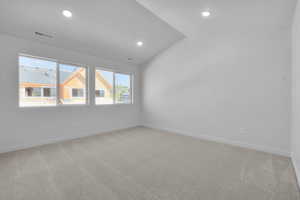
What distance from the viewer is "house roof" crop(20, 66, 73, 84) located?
3137mm

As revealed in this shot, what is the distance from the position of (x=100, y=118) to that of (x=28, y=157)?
2.00m

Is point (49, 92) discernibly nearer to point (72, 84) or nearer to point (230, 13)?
point (72, 84)

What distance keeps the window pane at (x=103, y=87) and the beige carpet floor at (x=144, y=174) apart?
1.80 meters

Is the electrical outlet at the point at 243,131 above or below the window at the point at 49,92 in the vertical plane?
below

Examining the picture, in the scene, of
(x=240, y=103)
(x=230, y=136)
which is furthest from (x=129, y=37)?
(x=230, y=136)

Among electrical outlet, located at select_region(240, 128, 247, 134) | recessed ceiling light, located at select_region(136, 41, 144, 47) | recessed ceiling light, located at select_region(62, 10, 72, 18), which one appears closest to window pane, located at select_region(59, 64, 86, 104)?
recessed ceiling light, located at select_region(62, 10, 72, 18)

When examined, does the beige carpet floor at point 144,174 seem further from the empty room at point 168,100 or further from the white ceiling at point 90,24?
the white ceiling at point 90,24

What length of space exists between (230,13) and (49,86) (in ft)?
15.3

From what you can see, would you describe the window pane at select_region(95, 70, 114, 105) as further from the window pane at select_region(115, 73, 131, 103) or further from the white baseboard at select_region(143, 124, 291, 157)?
the white baseboard at select_region(143, 124, 291, 157)

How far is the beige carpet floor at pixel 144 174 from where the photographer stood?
1.61 m

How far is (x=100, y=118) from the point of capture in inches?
173

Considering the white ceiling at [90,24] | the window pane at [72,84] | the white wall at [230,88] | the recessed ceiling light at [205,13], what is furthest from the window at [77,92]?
the recessed ceiling light at [205,13]

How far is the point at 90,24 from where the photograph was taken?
9.75 ft

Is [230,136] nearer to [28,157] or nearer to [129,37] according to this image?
[129,37]
